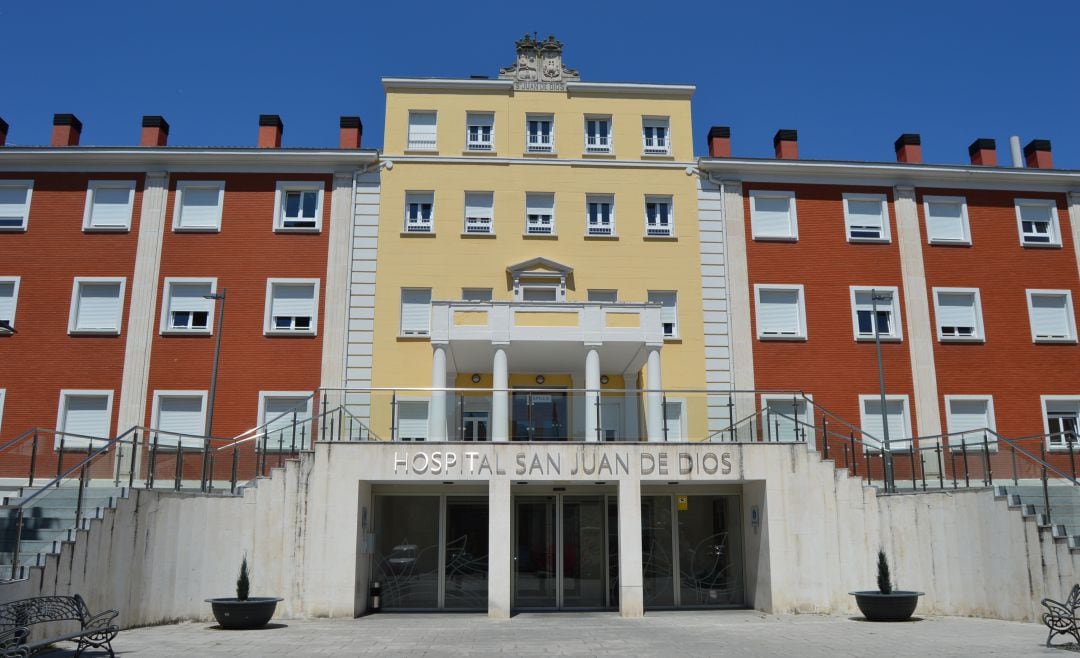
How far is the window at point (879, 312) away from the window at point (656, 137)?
6705 millimetres

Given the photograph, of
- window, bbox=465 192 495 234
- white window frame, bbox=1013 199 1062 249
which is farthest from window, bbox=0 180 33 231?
white window frame, bbox=1013 199 1062 249

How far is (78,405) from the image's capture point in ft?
77.2

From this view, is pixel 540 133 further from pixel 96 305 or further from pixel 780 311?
pixel 96 305

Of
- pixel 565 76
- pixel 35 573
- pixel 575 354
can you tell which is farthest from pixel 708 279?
pixel 35 573

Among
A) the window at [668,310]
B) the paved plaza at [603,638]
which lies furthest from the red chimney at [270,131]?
the paved plaza at [603,638]

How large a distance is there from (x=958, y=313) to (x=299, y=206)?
18.9 metres

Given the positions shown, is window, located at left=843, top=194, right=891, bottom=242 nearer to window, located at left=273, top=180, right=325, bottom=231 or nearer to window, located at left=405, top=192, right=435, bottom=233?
window, located at left=405, top=192, right=435, bottom=233

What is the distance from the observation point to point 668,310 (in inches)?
977

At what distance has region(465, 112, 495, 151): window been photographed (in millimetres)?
25969

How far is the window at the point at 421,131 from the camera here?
25.9m

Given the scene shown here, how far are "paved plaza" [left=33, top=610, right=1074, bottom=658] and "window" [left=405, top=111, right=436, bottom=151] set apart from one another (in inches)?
538

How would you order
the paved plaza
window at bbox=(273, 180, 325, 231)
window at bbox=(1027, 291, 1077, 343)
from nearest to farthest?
the paved plaza, window at bbox=(273, 180, 325, 231), window at bbox=(1027, 291, 1077, 343)

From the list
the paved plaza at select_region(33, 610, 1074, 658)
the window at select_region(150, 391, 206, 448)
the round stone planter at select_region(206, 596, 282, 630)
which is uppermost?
the window at select_region(150, 391, 206, 448)

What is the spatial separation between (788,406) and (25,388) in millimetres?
19177
